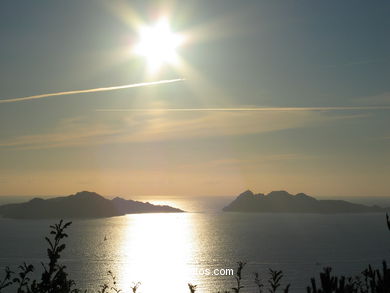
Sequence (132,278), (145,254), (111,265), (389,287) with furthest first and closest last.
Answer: (145,254), (111,265), (132,278), (389,287)

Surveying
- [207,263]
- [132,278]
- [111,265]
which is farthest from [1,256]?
[207,263]

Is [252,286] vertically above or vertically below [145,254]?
below

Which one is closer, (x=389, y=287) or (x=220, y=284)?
(x=389, y=287)

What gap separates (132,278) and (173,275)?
15.0 meters

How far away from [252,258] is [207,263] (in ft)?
68.2

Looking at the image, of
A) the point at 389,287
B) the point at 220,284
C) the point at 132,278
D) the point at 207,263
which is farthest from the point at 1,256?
the point at 389,287

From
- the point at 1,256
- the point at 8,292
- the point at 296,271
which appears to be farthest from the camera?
the point at 1,256

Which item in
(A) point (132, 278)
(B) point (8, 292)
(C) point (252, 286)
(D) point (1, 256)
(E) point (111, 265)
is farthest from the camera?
(D) point (1, 256)

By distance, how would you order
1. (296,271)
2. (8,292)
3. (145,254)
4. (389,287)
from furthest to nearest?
(145,254)
(296,271)
(8,292)
(389,287)

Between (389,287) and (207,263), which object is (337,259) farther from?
(389,287)

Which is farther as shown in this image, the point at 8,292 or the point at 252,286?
the point at 252,286

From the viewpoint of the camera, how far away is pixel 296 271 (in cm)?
14888

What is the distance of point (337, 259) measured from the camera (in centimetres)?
17662

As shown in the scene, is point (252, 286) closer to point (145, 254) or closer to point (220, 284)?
point (220, 284)
